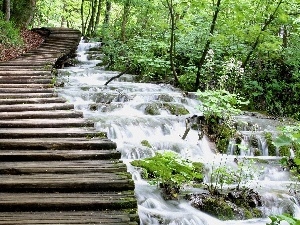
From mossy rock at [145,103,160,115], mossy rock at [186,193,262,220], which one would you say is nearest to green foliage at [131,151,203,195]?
mossy rock at [186,193,262,220]

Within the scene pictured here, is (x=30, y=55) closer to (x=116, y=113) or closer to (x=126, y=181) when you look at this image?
(x=116, y=113)

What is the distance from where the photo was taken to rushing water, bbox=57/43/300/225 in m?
5.77

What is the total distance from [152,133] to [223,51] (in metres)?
6.50

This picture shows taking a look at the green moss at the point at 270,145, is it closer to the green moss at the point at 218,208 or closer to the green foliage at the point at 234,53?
the green foliage at the point at 234,53

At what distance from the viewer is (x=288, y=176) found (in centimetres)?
747

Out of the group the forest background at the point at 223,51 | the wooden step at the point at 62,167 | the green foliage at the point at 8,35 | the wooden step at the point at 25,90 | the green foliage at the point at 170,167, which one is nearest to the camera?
the wooden step at the point at 62,167

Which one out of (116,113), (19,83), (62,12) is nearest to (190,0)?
(116,113)

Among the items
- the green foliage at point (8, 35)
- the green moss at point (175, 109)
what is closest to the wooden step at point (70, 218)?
the green moss at point (175, 109)

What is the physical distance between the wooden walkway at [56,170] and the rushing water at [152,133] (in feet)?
4.44

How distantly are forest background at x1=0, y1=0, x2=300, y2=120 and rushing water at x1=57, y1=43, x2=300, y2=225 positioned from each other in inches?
43.0

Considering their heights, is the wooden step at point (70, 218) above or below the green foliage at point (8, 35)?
below

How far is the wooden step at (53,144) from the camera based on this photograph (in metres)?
5.21

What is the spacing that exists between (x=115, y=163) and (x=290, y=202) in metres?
3.34

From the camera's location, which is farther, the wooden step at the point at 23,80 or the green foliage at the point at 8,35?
the green foliage at the point at 8,35
